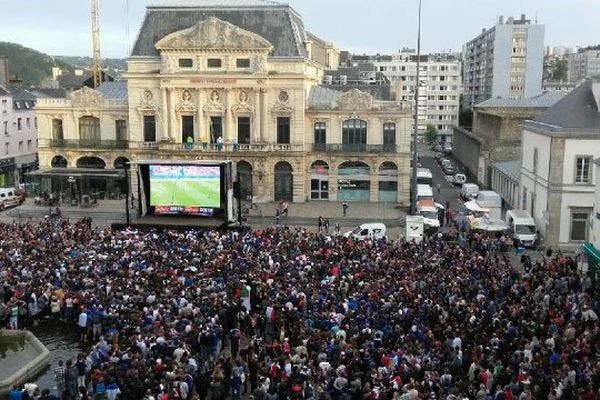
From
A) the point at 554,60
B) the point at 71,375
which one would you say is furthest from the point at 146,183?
the point at 554,60

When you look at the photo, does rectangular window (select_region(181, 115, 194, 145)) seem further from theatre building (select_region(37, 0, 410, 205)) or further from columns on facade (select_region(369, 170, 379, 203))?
columns on facade (select_region(369, 170, 379, 203))

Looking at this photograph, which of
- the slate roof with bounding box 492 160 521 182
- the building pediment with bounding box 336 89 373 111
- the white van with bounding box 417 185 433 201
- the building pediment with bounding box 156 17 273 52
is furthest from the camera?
the building pediment with bounding box 336 89 373 111

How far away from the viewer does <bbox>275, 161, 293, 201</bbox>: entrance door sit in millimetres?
59019

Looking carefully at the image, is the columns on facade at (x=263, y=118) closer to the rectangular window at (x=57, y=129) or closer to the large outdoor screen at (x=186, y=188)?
the large outdoor screen at (x=186, y=188)

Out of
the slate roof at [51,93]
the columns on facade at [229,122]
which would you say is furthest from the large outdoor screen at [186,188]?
the slate roof at [51,93]

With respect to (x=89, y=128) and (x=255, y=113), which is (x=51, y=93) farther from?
(x=255, y=113)

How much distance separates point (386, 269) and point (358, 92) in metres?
29.1

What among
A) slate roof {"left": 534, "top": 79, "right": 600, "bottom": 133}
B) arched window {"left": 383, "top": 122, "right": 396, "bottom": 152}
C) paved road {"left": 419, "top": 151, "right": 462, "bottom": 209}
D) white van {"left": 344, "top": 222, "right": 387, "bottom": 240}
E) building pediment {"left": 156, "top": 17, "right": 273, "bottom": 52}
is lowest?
paved road {"left": 419, "top": 151, "right": 462, "bottom": 209}

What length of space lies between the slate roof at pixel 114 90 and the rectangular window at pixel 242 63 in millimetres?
12161

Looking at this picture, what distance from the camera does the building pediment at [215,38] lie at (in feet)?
186

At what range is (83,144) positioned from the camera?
204 ft

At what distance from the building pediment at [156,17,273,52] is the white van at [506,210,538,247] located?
24.7 meters

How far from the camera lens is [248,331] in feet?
84.0

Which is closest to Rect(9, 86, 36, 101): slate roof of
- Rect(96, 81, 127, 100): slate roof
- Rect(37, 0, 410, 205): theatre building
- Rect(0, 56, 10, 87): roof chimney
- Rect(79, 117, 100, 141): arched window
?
Rect(0, 56, 10, 87): roof chimney
